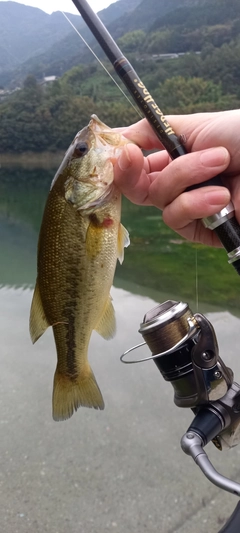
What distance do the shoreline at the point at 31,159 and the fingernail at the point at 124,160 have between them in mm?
49008

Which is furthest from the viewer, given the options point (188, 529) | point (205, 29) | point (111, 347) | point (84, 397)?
point (205, 29)

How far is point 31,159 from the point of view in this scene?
52.8m

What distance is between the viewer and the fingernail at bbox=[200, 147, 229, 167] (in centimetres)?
155

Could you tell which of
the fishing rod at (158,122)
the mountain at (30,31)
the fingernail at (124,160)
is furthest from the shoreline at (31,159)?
the mountain at (30,31)

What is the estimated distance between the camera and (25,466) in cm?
424

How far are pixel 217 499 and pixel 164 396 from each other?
162cm

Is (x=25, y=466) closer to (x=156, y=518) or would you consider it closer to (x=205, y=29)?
(x=156, y=518)

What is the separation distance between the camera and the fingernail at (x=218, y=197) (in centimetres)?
153

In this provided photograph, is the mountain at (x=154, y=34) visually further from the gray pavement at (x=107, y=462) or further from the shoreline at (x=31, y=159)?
the gray pavement at (x=107, y=462)

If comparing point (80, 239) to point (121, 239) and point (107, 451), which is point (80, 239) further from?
point (107, 451)

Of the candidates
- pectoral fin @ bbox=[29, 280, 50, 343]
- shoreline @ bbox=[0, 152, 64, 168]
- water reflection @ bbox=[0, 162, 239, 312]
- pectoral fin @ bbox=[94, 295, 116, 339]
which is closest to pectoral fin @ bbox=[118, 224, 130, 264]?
pectoral fin @ bbox=[94, 295, 116, 339]

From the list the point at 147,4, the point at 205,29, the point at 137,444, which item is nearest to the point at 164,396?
the point at 137,444

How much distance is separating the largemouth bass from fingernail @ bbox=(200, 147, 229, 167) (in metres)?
0.37

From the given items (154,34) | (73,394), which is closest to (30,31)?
(154,34)
